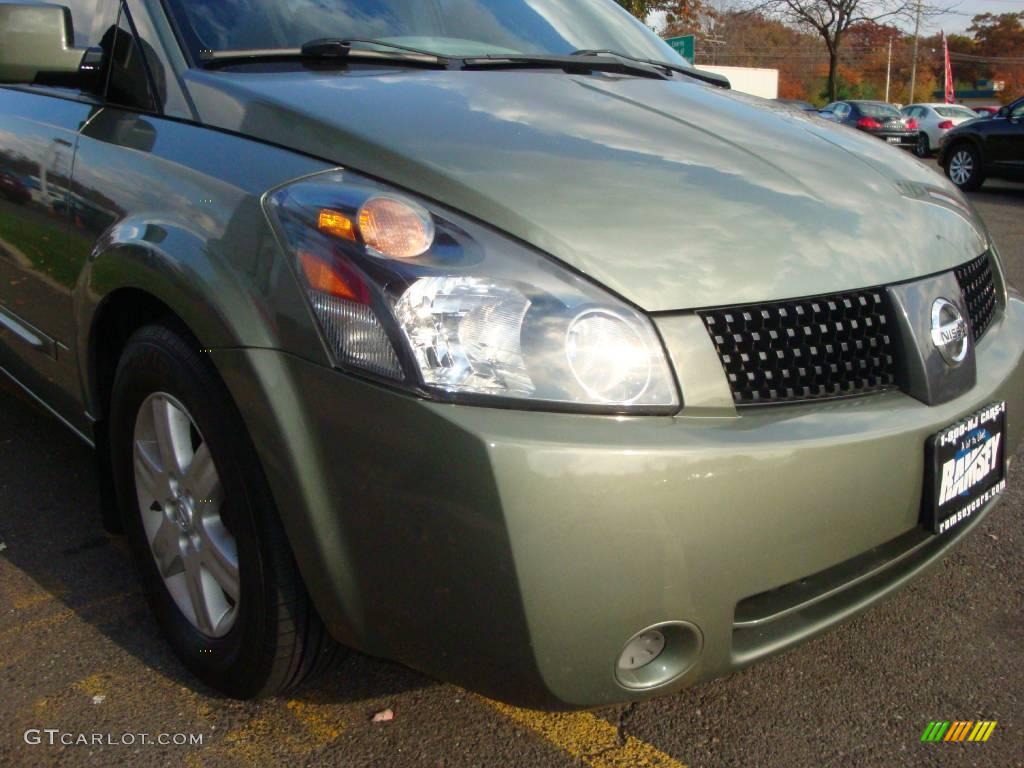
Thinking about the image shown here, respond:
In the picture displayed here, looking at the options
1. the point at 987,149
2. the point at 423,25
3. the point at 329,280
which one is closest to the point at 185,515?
the point at 329,280

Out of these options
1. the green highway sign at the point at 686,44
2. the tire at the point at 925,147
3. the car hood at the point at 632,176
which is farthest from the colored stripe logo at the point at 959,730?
the tire at the point at 925,147

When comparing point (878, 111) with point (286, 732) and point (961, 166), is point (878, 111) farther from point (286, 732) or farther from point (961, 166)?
point (286, 732)

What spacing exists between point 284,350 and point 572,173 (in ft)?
2.10

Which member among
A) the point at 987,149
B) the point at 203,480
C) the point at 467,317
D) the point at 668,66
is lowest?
the point at 987,149

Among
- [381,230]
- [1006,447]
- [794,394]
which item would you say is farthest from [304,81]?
[1006,447]

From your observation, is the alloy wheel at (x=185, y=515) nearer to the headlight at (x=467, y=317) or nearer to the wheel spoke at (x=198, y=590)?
the wheel spoke at (x=198, y=590)

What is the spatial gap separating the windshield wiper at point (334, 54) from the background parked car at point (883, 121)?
22.0 meters

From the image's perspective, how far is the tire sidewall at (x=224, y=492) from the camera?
6.15ft

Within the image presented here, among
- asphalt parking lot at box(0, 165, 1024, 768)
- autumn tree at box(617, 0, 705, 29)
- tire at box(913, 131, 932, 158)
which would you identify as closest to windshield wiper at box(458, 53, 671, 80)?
asphalt parking lot at box(0, 165, 1024, 768)

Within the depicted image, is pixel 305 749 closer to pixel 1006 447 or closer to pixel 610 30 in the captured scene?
pixel 1006 447

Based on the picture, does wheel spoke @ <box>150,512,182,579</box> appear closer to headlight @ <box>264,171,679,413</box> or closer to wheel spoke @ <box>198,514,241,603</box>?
wheel spoke @ <box>198,514,241,603</box>

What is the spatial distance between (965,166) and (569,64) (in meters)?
12.8

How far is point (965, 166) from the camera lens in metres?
13.8

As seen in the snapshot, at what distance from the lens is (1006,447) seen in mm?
2213
